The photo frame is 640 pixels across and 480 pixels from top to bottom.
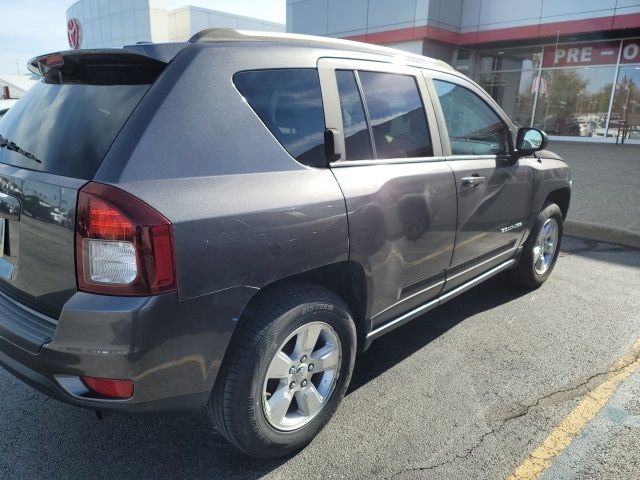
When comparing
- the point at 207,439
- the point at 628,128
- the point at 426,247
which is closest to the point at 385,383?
the point at 426,247

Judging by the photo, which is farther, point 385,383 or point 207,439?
point 385,383

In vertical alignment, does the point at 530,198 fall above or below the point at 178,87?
below

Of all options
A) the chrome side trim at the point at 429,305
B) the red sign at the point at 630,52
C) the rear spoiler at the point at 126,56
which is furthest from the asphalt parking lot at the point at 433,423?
the red sign at the point at 630,52

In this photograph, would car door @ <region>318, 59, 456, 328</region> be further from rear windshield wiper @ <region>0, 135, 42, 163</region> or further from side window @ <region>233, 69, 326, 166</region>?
rear windshield wiper @ <region>0, 135, 42, 163</region>

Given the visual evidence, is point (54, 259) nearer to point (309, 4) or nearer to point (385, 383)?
point (385, 383)

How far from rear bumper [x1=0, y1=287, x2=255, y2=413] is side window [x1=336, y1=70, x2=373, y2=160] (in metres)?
0.99

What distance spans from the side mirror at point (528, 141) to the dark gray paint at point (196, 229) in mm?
1894

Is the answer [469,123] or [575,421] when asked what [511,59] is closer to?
[469,123]

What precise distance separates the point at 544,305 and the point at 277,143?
10.4 ft

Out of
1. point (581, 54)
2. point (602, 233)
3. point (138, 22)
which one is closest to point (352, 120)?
point (602, 233)

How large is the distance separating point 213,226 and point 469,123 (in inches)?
94.5

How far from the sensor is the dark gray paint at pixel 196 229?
1.79m

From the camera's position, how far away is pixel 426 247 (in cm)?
294

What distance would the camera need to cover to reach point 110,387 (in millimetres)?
1845
